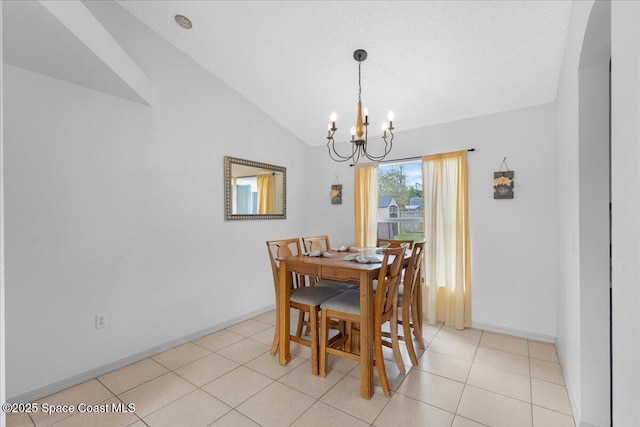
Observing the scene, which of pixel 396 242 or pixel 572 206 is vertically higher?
pixel 572 206

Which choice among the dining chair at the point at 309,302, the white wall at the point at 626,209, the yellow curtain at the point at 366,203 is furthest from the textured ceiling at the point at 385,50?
the dining chair at the point at 309,302

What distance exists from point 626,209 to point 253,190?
330 cm

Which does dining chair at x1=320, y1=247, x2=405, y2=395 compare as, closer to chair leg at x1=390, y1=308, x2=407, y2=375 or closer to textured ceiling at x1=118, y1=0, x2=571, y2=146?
chair leg at x1=390, y1=308, x2=407, y2=375

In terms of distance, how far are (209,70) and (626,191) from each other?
11.2 feet

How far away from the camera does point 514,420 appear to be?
1795mm

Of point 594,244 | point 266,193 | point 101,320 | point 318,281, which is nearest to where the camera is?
point 594,244

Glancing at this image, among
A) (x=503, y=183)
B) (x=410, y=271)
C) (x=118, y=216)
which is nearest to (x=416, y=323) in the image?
(x=410, y=271)

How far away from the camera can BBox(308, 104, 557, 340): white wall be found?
9.20ft

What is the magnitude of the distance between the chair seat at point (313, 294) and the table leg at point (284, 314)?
0.08m

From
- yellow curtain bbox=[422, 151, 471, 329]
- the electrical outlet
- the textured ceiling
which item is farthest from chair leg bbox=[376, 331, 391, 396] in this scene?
the textured ceiling

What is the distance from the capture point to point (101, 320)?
2.33 m

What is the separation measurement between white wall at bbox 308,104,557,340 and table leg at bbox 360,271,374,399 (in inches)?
68.8

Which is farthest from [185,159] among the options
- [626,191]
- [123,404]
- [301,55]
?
[626,191]

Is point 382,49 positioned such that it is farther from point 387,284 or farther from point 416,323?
point 416,323
